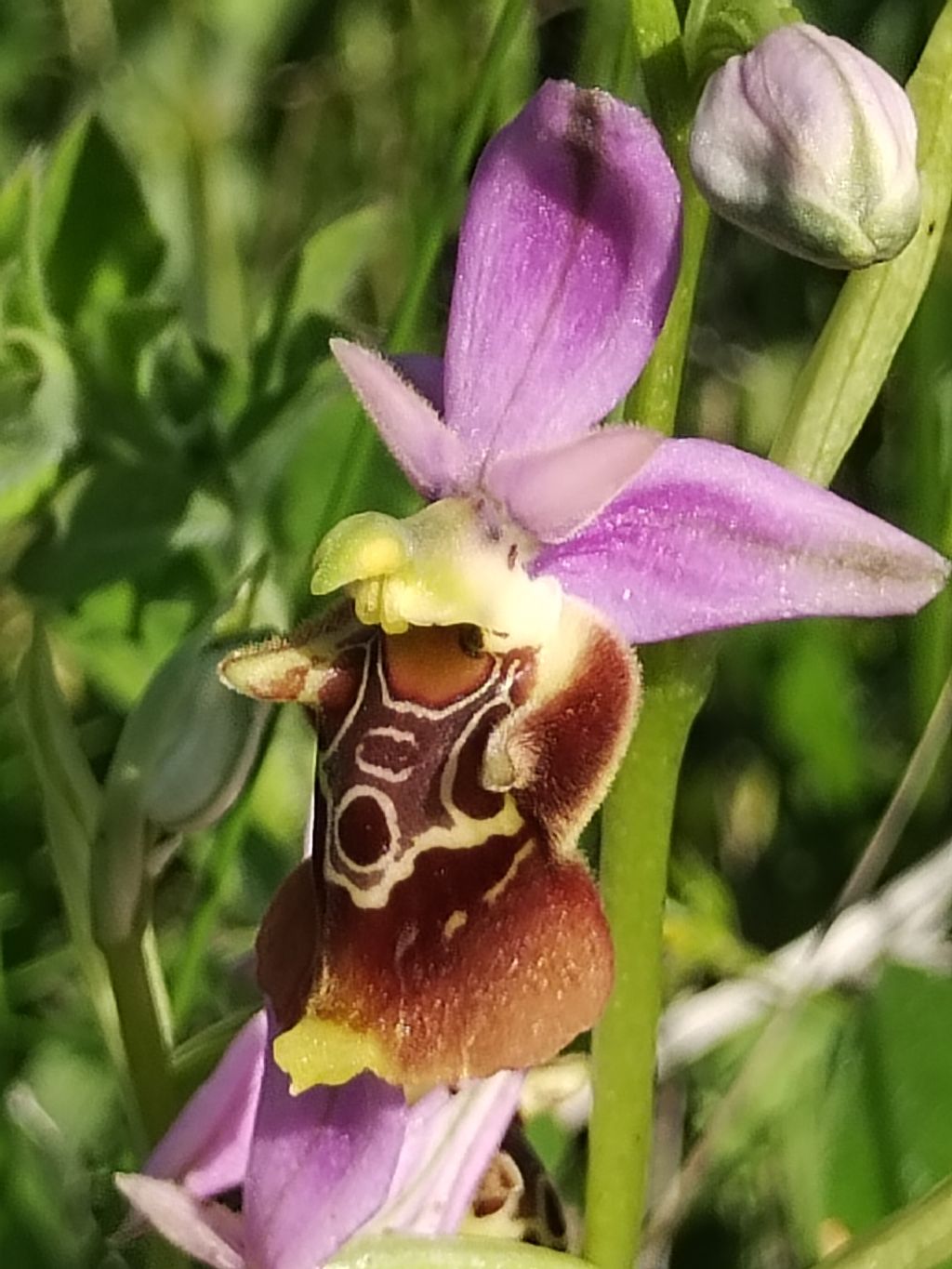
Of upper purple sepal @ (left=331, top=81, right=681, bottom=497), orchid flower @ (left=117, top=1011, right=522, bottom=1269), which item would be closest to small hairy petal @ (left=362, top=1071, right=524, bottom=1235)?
orchid flower @ (left=117, top=1011, right=522, bottom=1269)

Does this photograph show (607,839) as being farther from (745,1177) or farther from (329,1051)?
(745,1177)

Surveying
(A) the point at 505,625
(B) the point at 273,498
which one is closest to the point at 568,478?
(A) the point at 505,625

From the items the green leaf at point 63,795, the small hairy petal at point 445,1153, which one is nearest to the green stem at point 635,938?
the small hairy petal at point 445,1153

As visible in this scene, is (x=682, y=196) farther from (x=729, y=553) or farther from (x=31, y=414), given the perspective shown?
(x=31, y=414)

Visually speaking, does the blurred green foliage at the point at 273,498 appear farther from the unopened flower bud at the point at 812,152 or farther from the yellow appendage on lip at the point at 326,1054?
the unopened flower bud at the point at 812,152

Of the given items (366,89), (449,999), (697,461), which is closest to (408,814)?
(449,999)
